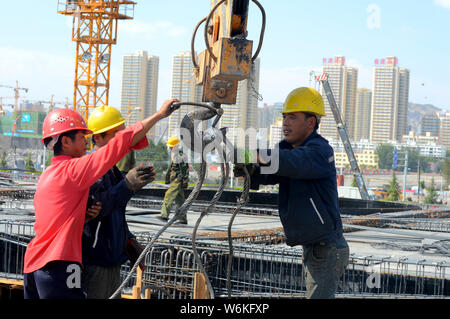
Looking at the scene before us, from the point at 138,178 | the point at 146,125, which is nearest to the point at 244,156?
the point at 146,125

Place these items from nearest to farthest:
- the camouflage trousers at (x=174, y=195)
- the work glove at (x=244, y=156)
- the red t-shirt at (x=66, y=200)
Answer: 1. the red t-shirt at (x=66, y=200)
2. the work glove at (x=244, y=156)
3. the camouflage trousers at (x=174, y=195)

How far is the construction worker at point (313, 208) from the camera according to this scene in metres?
3.58

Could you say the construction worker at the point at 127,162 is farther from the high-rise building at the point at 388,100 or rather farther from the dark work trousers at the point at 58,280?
the high-rise building at the point at 388,100

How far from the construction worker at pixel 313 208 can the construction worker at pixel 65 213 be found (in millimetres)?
744

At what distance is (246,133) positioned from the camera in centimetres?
356

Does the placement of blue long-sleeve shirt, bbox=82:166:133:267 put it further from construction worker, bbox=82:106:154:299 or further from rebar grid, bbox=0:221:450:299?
rebar grid, bbox=0:221:450:299

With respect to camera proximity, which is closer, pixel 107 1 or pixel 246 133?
pixel 246 133

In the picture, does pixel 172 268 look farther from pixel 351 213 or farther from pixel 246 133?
pixel 351 213

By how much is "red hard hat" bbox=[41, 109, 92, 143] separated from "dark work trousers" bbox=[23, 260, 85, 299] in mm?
776

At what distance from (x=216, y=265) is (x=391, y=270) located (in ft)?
6.91

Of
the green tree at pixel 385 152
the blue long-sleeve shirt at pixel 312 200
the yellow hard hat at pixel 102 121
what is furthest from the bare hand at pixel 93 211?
the green tree at pixel 385 152

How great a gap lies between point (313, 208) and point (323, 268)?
395 mm
